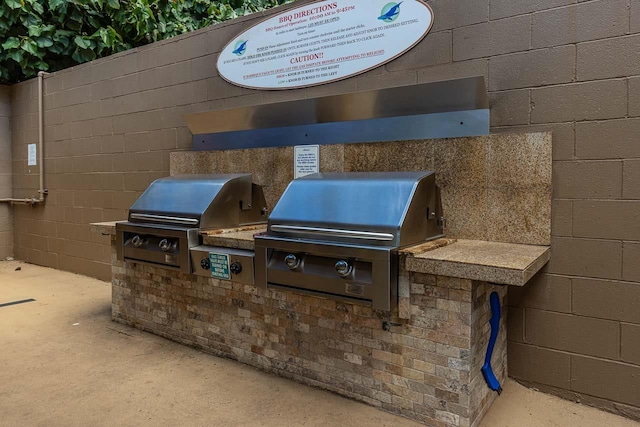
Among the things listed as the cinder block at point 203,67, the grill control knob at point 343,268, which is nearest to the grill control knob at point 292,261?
the grill control knob at point 343,268

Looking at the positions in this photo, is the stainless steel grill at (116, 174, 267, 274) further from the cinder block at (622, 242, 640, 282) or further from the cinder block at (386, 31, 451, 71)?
the cinder block at (622, 242, 640, 282)

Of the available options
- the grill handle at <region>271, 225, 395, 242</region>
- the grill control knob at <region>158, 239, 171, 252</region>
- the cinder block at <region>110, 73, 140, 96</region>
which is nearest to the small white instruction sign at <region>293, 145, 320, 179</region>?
the grill handle at <region>271, 225, 395, 242</region>

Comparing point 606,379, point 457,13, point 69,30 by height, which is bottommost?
point 606,379

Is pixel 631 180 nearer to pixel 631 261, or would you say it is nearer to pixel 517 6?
pixel 631 261

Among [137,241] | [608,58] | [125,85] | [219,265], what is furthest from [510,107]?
[125,85]

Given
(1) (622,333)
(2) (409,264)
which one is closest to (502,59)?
(2) (409,264)

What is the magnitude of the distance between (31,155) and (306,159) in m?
4.12

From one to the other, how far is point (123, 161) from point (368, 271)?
10.8 feet

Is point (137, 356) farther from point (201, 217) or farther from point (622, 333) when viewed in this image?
point (622, 333)

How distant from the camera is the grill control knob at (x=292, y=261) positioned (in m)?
2.12

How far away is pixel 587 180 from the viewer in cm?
216

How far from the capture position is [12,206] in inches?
226

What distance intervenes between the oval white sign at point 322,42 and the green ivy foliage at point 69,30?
2565 mm

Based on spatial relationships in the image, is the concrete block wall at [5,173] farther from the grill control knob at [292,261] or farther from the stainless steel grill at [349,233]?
the grill control knob at [292,261]
